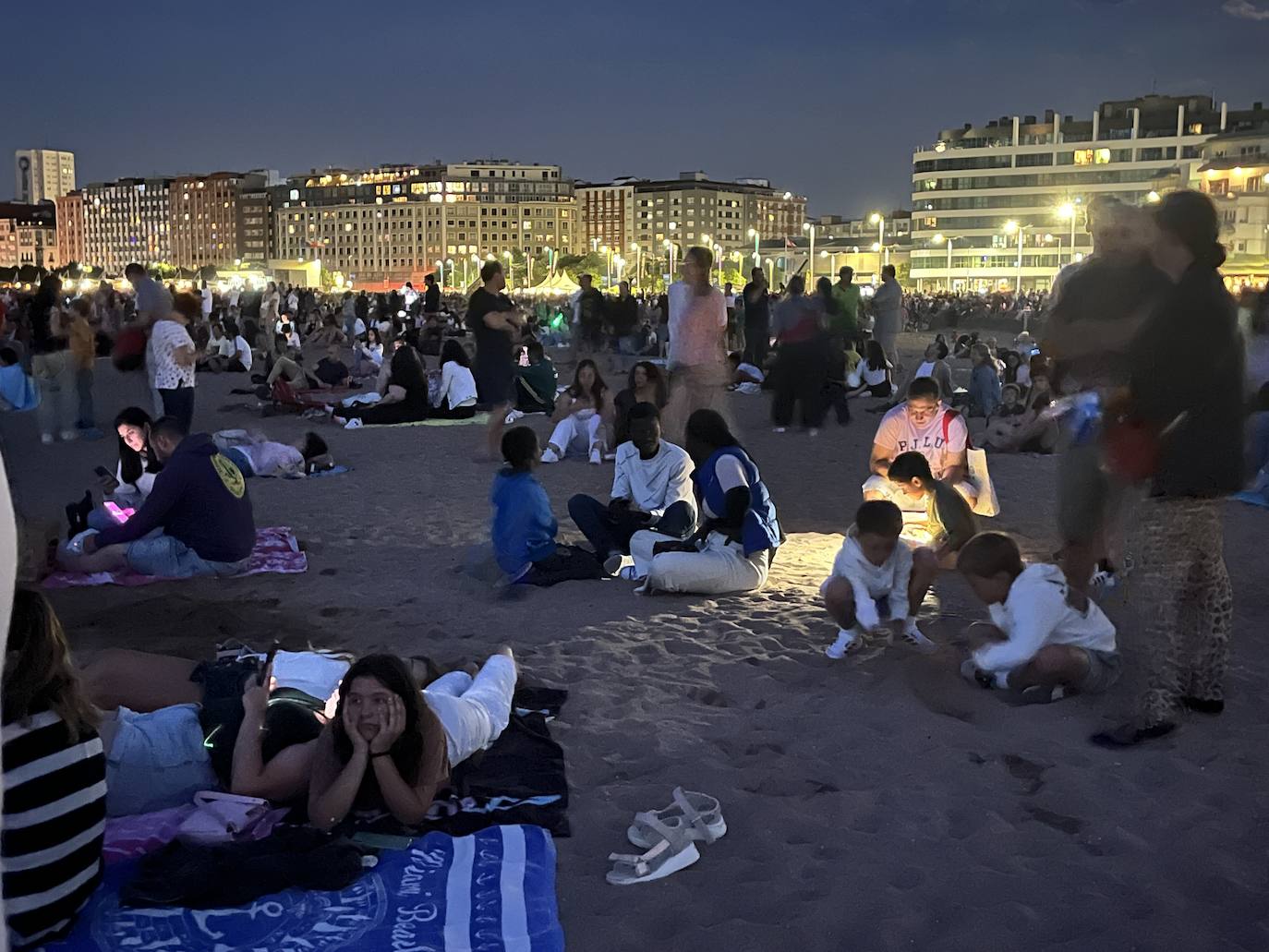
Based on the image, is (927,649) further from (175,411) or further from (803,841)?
(175,411)

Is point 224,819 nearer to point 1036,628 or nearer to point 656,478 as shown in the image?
point 1036,628

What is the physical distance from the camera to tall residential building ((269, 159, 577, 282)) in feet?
500

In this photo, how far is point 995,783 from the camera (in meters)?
3.84

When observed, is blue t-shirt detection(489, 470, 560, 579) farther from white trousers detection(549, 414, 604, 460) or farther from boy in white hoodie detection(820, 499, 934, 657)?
white trousers detection(549, 414, 604, 460)

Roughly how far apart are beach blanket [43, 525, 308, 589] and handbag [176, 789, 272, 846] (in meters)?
3.17

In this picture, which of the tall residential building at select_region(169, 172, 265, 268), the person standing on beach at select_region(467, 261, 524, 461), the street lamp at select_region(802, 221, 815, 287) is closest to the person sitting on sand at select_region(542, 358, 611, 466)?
the person standing on beach at select_region(467, 261, 524, 461)

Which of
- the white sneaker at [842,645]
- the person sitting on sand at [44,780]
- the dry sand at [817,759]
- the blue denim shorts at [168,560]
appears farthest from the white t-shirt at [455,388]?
the person sitting on sand at [44,780]

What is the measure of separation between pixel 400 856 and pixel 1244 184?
245 feet

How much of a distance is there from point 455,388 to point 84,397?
3741 mm

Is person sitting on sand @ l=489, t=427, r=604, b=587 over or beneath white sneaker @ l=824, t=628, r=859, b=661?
over

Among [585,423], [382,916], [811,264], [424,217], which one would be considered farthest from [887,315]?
[424,217]

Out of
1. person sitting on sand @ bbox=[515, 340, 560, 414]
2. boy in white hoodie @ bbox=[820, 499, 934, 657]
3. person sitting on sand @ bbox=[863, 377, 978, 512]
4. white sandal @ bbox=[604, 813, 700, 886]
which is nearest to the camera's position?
white sandal @ bbox=[604, 813, 700, 886]

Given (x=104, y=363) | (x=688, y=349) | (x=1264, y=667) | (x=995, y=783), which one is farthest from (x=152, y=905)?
(x=104, y=363)

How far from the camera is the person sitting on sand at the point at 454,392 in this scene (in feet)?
43.0
